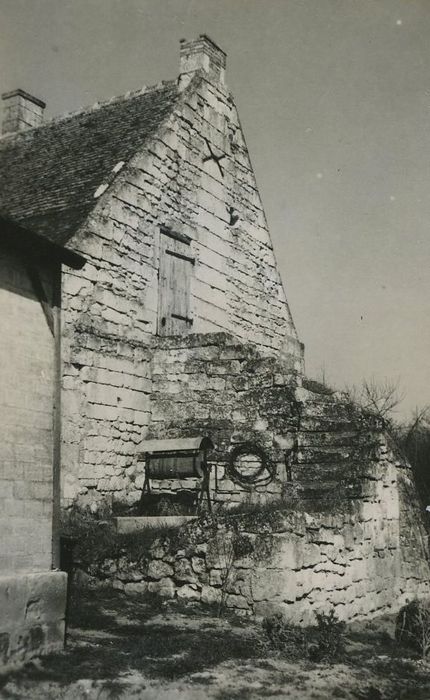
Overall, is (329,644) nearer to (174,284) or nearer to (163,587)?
(163,587)

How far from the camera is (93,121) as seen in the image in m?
16.1

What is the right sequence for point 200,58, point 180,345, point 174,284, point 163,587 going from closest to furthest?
1. point 163,587
2. point 180,345
3. point 174,284
4. point 200,58

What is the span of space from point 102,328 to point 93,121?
6.69 metres

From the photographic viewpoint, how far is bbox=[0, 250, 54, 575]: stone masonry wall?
19.0 feet

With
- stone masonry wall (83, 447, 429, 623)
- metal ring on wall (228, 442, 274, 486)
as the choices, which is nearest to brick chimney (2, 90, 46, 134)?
metal ring on wall (228, 442, 274, 486)

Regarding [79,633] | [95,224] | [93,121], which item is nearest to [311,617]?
[79,633]

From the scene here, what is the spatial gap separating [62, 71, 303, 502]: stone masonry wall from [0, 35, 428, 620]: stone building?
33 millimetres

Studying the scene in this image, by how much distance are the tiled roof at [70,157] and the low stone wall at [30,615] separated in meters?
6.53

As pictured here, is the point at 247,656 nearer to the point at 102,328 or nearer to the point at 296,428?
the point at 296,428

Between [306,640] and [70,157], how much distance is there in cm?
1089

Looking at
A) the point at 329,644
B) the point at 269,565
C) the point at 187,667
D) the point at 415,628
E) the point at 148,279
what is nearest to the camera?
the point at 187,667

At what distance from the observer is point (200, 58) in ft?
51.6

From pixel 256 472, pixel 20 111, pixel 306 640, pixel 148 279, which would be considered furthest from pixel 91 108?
pixel 306 640

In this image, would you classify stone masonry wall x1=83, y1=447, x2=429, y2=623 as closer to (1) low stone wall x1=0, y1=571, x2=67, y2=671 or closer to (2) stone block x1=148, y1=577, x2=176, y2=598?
(2) stone block x1=148, y1=577, x2=176, y2=598
